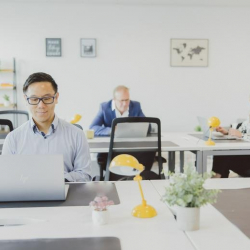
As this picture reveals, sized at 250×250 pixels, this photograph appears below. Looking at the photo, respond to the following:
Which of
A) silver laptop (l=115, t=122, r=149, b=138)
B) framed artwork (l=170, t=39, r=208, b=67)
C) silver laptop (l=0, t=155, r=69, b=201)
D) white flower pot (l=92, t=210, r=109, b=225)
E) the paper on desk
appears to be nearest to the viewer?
white flower pot (l=92, t=210, r=109, b=225)

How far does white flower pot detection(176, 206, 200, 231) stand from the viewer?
1.04m

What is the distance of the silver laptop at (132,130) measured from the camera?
9.59 ft

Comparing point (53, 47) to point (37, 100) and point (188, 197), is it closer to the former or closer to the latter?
point (37, 100)

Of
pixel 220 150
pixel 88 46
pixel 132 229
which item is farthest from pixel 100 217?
pixel 88 46

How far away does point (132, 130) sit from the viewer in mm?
3004

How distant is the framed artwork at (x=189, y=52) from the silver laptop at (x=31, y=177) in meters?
4.76

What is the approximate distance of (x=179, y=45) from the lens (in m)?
5.76

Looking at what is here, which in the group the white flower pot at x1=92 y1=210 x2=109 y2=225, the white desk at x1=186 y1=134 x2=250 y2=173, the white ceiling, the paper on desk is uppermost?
the white ceiling

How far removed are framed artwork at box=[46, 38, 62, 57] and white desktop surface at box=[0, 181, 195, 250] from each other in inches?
181

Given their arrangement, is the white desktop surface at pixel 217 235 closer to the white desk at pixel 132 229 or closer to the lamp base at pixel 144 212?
the white desk at pixel 132 229

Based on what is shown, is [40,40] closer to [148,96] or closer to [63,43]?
[63,43]

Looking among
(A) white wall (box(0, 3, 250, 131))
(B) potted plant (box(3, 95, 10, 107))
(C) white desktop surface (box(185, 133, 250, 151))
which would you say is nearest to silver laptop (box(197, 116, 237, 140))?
(C) white desktop surface (box(185, 133, 250, 151))

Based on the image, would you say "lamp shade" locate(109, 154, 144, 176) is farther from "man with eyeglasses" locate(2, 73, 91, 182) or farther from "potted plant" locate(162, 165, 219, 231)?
"man with eyeglasses" locate(2, 73, 91, 182)

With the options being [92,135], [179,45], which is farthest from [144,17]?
[92,135]
